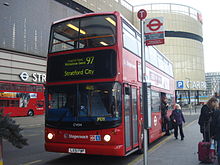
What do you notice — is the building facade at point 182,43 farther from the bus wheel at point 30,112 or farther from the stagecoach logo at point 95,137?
the stagecoach logo at point 95,137

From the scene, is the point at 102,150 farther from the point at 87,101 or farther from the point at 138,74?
the point at 138,74

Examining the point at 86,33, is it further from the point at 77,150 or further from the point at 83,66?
the point at 77,150

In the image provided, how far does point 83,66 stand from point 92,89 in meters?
0.75

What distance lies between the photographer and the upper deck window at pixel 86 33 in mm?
7117

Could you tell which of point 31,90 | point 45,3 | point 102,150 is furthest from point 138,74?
point 45,3

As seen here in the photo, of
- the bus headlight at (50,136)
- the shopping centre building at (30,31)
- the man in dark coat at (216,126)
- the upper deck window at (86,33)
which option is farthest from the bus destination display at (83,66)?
the shopping centre building at (30,31)

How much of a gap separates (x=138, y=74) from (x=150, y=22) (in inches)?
99.0

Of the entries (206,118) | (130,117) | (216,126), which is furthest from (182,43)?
(216,126)

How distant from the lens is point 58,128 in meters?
7.03

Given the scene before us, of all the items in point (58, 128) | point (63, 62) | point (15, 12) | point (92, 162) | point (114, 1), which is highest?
point (114, 1)

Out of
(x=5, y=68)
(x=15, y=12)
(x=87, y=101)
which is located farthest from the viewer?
(x=15, y=12)

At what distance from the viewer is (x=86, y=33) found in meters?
7.32

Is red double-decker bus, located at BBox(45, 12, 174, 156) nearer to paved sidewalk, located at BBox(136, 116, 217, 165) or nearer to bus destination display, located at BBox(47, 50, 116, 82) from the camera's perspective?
bus destination display, located at BBox(47, 50, 116, 82)

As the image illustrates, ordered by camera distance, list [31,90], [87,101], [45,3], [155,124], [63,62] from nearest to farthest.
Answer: [87,101], [63,62], [155,124], [31,90], [45,3]
